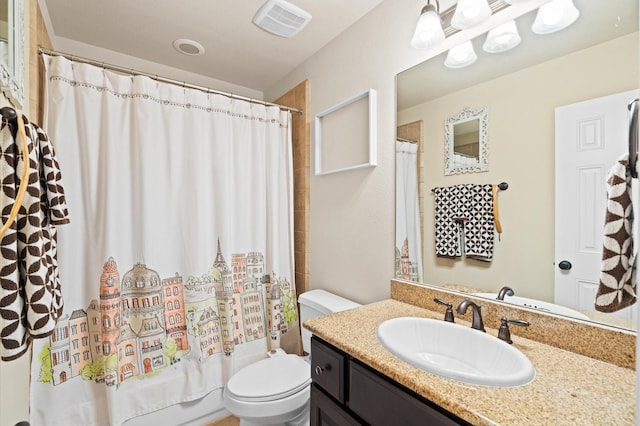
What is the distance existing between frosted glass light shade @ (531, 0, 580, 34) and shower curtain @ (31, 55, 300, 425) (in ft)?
5.18

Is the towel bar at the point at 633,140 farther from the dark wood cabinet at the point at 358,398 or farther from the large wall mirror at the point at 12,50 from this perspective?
the large wall mirror at the point at 12,50

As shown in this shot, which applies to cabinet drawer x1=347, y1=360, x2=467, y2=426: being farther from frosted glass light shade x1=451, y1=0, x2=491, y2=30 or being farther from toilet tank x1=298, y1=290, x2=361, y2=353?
frosted glass light shade x1=451, y1=0, x2=491, y2=30

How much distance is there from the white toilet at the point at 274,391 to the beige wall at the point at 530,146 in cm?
89

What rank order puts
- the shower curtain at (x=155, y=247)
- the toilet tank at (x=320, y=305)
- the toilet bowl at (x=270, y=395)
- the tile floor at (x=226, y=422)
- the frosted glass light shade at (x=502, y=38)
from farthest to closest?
the tile floor at (x=226, y=422), the toilet tank at (x=320, y=305), the shower curtain at (x=155, y=247), the toilet bowl at (x=270, y=395), the frosted glass light shade at (x=502, y=38)

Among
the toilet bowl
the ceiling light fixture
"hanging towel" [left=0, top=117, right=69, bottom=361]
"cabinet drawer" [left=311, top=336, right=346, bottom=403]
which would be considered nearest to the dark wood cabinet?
"cabinet drawer" [left=311, top=336, right=346, bottom=403]

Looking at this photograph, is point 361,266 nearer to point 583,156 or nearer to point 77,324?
point 583,156

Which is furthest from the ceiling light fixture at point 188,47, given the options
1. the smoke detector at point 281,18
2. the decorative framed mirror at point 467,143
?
the decorative framed mirror at point 467,143

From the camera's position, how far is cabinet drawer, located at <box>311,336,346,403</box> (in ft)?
3.29

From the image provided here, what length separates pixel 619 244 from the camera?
0.76 metres

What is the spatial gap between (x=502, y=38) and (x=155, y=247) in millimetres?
1970

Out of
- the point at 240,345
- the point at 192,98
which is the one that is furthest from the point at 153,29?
the point at 240,345

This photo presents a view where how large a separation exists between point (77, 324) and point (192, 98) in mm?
1425

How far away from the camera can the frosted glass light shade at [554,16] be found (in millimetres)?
964

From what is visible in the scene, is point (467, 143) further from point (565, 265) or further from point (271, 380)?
point (271, 380)
